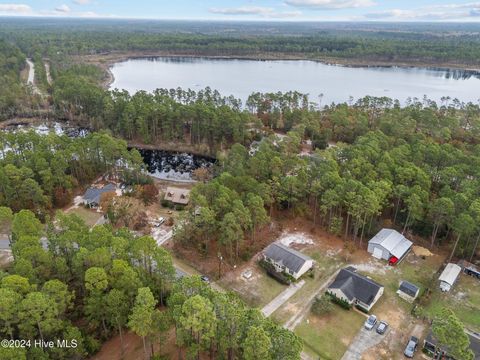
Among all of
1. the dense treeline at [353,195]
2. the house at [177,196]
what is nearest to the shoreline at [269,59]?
the house at [177,196]

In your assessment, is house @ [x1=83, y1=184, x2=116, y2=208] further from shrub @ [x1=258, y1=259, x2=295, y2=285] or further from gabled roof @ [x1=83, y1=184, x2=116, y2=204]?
shrub @ [x1=258, y1=259, x2=295, y2=285]

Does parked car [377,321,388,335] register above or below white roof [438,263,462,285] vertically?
below

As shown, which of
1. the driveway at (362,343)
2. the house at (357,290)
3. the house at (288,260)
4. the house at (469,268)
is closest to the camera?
the driveway at (362,343)

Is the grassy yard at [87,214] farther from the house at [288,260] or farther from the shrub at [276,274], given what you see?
the house at [288,260]

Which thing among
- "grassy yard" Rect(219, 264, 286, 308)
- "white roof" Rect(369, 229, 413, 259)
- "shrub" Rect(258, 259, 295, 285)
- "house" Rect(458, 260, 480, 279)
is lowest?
"grassy yard" Rect(219, 264, 286, 308)

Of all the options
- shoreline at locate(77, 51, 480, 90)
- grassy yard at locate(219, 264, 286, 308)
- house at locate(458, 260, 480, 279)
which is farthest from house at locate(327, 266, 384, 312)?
shoreline at locate(77, 51, 480, 90)

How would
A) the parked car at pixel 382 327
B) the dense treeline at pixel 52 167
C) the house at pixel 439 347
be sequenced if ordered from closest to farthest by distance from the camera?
the house at pixel 439 347
the parked car at pixel 382 327
the dense treeline at pixel 52 167

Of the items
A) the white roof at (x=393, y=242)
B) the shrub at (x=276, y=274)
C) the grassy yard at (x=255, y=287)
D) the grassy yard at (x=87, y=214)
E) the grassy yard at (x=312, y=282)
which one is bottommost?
the grassy yard at (x=87, y=214)
